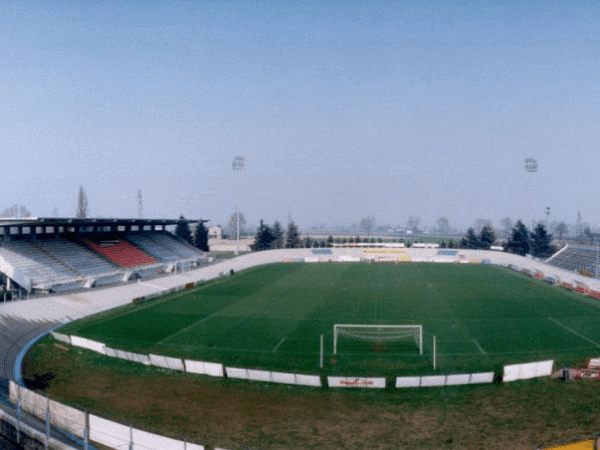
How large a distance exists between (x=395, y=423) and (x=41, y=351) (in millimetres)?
22365

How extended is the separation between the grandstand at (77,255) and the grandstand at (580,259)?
56.8 meters

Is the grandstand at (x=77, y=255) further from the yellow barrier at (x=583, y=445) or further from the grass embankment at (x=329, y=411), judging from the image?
the yellow barrier at (x=583, y=445)

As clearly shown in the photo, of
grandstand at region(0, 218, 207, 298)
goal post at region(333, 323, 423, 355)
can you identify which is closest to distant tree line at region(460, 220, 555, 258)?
grandstand at region(0, 218, 207, 298)

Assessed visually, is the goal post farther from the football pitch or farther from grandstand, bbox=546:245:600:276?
grandstand, bbox=546:245:600:276

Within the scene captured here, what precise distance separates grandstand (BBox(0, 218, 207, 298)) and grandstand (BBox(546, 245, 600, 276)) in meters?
56.8

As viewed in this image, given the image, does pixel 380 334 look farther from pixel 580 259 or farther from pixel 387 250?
pixel 387 250

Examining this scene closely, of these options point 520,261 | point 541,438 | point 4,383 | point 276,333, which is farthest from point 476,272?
A: point 4,383

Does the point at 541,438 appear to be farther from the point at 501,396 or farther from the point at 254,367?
the point at 254,367

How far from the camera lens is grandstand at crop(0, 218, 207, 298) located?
150ft

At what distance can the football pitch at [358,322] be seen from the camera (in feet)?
90.6

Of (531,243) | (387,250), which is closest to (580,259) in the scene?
(531,243)

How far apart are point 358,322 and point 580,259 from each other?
2178 inches

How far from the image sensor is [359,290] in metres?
54.0

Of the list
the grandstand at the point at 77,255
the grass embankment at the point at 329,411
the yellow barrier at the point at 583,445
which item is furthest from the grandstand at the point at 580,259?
the grandstand at the point at 77,255
